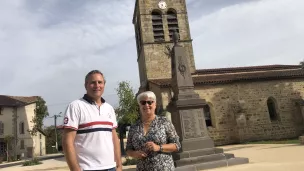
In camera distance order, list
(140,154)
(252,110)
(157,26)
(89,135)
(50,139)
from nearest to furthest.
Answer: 1. (89,135)
2. (140,154)
3. (252,110)
4. (157,26)
5. (50,139)

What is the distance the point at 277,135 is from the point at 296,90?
398 centimetres

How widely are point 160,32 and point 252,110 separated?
9.92 m

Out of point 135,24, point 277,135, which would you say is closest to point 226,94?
point 277,135

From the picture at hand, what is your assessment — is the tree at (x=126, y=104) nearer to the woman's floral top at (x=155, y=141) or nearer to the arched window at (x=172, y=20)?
the arched window at (x=172, y=20)

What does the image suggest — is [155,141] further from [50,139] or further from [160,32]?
[50,139]

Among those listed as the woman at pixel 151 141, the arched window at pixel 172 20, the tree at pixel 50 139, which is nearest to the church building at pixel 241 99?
the arched window at pixel 172 20

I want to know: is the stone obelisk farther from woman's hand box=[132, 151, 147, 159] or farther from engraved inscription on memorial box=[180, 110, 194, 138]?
woman's hand box=[132, 151, 147, 159]

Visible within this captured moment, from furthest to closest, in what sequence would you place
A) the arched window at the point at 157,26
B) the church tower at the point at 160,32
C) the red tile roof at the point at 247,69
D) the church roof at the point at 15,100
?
the church roof at the point at 15,100
the red tile roof at the point at 247,69
the arched window at the point at 157,26
the church tower at the point at 160,32

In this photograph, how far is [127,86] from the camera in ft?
64.7

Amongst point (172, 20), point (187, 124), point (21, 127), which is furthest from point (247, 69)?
point (21, 127)

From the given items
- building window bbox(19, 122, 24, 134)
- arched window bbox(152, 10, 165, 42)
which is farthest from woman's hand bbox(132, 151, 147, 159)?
building window bbox(19, 122, 24, 134)

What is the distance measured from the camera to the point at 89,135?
2.42 m

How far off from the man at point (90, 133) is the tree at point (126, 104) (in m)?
15.7

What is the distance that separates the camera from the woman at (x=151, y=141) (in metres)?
2.56
